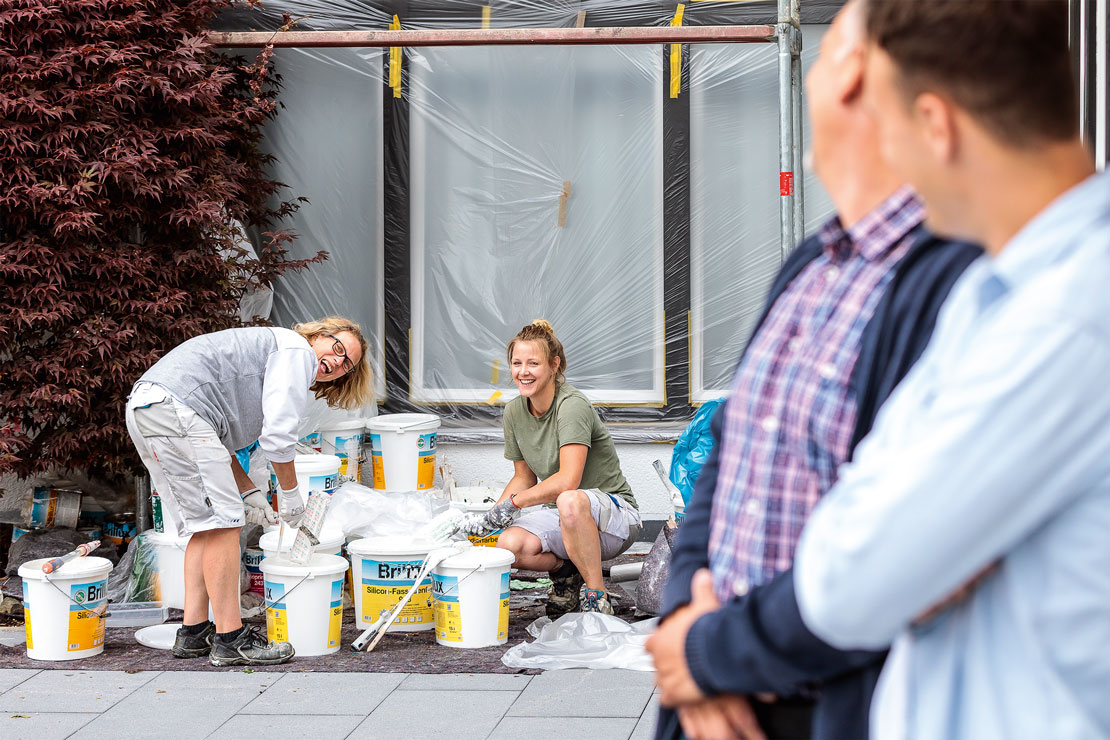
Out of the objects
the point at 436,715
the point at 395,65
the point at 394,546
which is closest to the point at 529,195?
the point at 395,65

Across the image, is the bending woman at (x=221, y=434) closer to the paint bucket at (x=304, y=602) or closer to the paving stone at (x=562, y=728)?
the paint bucket at (x=304, y=602)

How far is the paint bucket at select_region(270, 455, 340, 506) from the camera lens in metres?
5.22

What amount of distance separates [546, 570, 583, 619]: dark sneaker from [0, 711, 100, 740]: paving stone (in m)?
1.79

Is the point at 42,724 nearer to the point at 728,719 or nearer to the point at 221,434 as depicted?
the point at 221,434

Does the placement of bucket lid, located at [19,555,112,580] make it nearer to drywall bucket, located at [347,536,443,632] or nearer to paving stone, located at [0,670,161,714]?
paving stone, located at [0,670,161,714]

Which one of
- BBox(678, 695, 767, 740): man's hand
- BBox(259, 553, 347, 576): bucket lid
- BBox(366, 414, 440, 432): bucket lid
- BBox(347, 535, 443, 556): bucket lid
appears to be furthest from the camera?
BBox(366, 414, 440, 432): bucket lid

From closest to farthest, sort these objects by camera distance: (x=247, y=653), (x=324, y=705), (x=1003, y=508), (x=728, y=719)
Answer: (x=1003, y=508), (x=728, y=719), (x=324, y=705), (x=247, y=653)

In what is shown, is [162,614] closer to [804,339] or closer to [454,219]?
[454,219]

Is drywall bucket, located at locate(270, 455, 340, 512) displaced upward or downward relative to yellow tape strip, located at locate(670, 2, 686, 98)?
downward

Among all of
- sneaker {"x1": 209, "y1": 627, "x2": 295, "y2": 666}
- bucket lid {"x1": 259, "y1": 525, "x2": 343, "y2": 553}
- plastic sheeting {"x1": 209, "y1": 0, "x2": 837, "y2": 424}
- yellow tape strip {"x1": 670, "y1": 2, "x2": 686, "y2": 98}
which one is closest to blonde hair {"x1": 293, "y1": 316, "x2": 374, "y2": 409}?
bucket lid {"x1": 259, "y1": 525, "x2": 343, "y2": 553}

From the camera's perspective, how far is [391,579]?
4.41 m

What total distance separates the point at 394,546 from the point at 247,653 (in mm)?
666

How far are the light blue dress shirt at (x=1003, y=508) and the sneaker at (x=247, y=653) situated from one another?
3.51 metres

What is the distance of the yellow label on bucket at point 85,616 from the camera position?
13.8 feet
